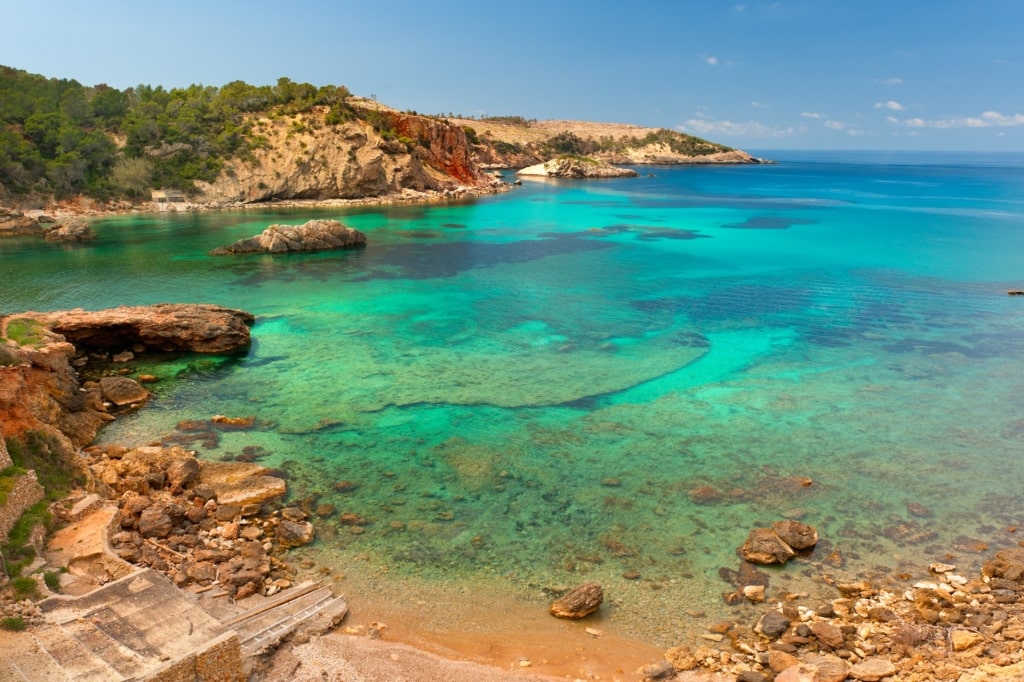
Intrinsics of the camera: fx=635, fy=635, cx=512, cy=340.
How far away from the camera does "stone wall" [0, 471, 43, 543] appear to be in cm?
1087

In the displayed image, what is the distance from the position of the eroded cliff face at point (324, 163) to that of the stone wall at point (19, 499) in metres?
65.4

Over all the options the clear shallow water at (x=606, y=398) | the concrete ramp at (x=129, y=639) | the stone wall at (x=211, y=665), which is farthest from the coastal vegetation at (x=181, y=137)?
the stone wall at (x=211, y=665)

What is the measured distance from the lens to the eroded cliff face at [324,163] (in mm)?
72250

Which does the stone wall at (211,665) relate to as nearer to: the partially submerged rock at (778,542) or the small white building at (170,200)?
the partially submerged rock at (778,542)

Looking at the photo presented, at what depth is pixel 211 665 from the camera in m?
8.88

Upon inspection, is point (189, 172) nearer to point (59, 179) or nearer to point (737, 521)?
point (59, 179)

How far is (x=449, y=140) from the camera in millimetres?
96562

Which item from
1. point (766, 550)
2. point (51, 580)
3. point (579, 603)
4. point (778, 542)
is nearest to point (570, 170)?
point (778, 542)

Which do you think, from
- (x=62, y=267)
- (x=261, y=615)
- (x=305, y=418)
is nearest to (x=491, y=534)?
(x=261, y=615)

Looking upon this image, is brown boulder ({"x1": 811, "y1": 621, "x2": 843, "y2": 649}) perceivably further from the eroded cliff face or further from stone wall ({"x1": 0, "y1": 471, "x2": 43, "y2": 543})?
the eroded cliff face

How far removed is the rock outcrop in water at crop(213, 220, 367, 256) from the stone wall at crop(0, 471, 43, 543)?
36230 mm

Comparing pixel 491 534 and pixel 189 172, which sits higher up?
pixel 189 172

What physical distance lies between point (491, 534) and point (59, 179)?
68.2 metres

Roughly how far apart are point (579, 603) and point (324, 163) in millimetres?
72910
